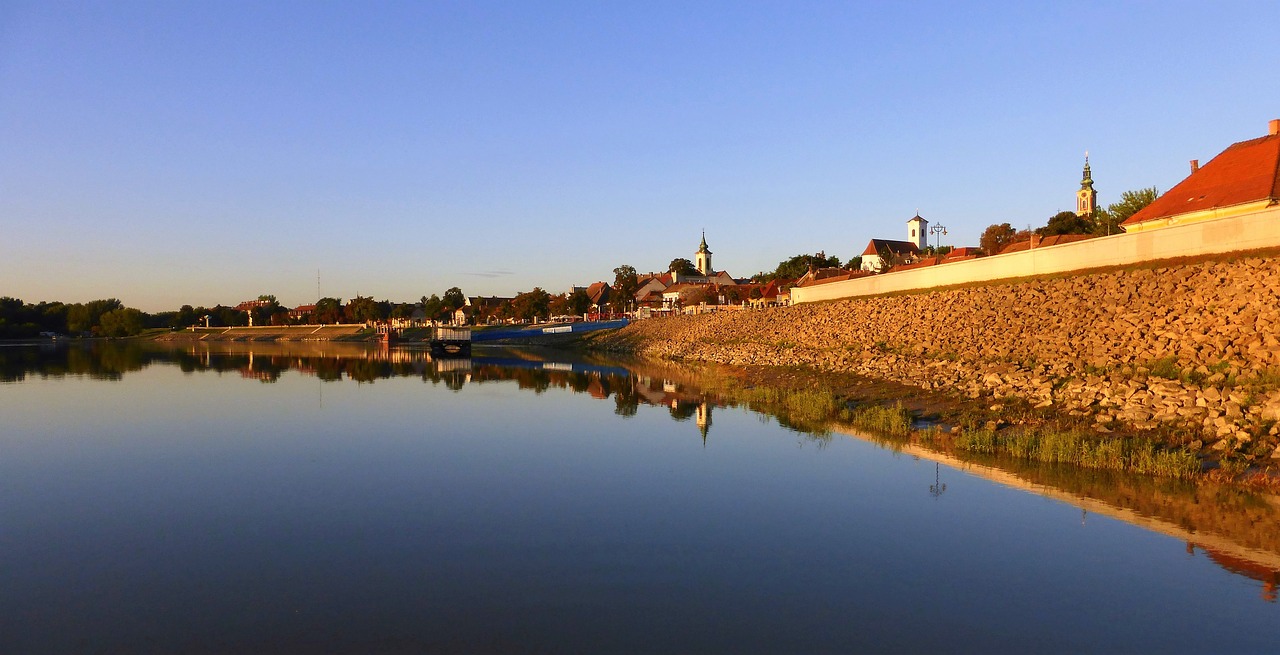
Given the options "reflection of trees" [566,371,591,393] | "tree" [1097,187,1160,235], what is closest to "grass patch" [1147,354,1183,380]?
"reflection of trees" [566,371,591,393]

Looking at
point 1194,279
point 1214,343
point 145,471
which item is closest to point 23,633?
point 145,471

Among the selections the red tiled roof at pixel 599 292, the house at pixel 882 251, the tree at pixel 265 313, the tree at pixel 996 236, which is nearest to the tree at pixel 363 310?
the tree at pixel 265 313

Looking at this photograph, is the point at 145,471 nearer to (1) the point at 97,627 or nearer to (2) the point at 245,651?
(1) the point at 97,627

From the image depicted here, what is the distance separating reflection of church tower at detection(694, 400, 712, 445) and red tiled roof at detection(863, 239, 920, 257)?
100m

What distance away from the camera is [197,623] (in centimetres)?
906

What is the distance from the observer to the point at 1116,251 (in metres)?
31.9

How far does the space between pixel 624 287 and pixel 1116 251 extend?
104508 mm

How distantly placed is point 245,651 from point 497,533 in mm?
4888

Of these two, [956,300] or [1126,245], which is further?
[956,300]

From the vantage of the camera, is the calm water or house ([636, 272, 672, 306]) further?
house ([636, 272, 672, 306])

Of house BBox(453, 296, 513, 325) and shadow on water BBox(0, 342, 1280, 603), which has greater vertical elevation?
house BBox(453, 296, 513, 325)

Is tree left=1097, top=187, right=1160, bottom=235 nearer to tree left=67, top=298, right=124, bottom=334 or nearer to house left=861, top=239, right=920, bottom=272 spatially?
house left=861, top=239, right=920, bottom=272

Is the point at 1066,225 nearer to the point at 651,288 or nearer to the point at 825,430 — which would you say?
the point at 825,430

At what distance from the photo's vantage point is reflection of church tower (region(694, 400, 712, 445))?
24391mm
